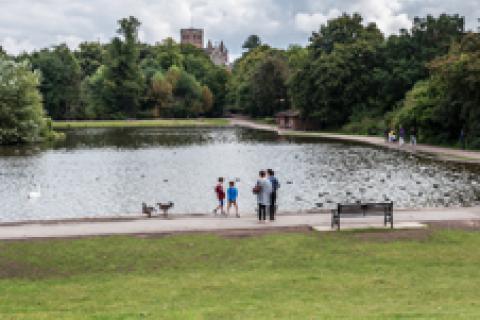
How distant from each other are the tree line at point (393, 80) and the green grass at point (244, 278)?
4055cm

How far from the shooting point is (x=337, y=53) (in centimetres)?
→ 9338

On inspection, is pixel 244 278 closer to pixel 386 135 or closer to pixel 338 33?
pixel 386 135

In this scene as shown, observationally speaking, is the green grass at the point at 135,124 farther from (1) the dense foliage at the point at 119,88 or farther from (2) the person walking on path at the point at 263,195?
(2) the person walking on path at the point at 263,195

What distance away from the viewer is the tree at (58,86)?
14438cm

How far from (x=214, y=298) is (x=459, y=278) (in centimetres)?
567

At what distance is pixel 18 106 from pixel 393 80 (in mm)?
48931

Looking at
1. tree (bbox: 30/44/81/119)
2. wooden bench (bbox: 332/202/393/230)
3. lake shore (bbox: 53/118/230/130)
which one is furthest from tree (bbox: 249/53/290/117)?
wooden bench (bbox: 332/202/393/230)

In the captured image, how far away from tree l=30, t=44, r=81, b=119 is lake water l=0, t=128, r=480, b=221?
84.6m

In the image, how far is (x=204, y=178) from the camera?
4009 centimetres

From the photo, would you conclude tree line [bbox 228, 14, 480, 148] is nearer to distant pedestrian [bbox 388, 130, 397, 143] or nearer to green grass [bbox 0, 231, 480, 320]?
distant pedestrian [bbox 388, 130, 397, 143]

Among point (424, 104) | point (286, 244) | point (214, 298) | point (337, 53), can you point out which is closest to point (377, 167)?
point (424, 104)

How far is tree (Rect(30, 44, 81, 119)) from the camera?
474ft

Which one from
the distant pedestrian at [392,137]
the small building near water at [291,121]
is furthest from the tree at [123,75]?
the distant pedestrian at [392,137]

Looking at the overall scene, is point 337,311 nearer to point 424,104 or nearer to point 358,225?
point 358,225
